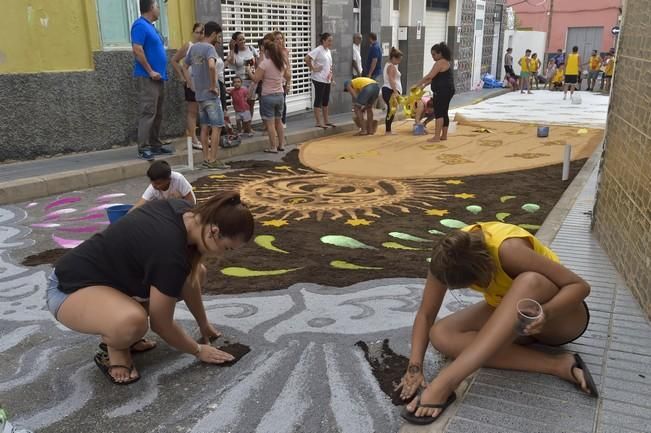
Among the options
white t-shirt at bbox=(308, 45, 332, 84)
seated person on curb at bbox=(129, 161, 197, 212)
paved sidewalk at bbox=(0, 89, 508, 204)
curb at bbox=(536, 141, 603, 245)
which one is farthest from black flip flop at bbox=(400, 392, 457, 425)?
white t-shirt at bbox=(308, 45, 332, 84)

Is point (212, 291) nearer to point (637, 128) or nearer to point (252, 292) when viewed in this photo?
point (252, 292)

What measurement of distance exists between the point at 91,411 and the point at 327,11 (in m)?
11.4

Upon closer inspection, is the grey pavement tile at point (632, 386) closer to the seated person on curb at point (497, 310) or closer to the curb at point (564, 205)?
the seated person on curb at point (497, 310)

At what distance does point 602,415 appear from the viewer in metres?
2.26

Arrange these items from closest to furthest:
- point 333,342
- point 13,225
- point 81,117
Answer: point 333,342 → point 13,225 → point 81,117

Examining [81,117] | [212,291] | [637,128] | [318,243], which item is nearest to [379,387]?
[212,291]

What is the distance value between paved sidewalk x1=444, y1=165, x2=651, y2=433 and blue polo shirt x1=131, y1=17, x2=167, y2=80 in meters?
6.12

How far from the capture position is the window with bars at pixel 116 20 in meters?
7.85

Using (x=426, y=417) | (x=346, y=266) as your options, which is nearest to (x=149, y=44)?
(x=346, y=266)

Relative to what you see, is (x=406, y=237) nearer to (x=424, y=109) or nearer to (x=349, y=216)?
(x=349, y=216)

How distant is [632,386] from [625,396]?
0.32ft

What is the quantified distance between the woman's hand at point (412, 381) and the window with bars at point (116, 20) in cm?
701

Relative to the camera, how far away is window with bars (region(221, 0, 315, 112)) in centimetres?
1034

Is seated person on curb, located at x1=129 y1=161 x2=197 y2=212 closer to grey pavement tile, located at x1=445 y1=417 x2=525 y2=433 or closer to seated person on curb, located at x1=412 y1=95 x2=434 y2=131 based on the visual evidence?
grey pavement tile, located at x1=445 y1=417 x2=525 y2=433
